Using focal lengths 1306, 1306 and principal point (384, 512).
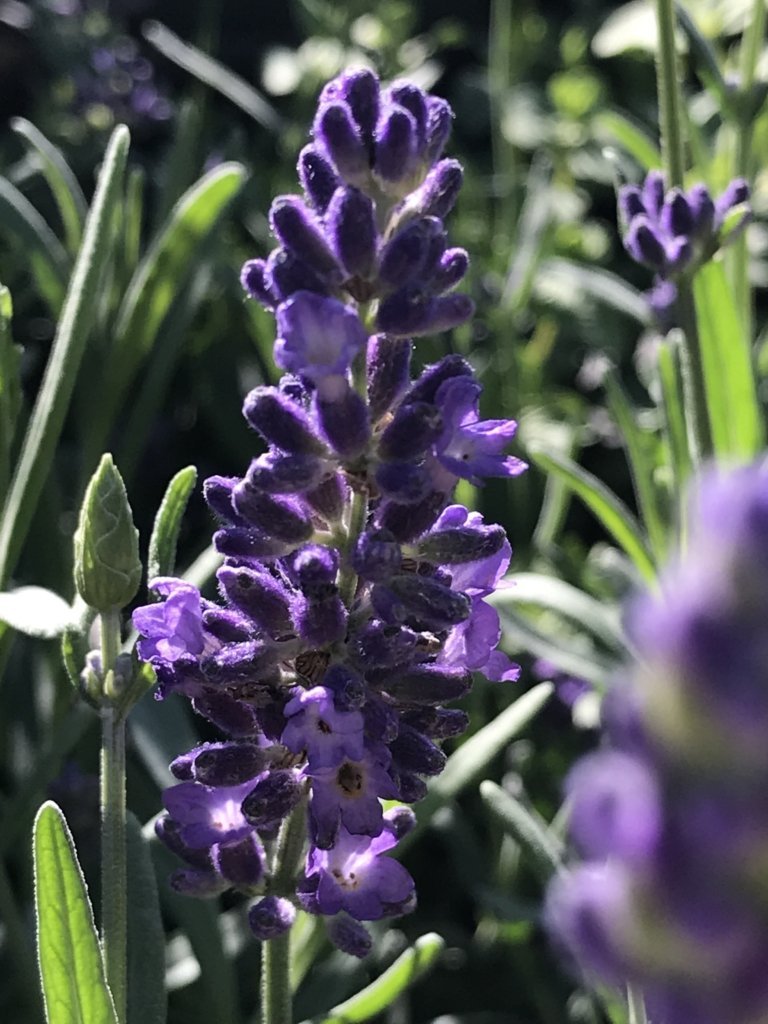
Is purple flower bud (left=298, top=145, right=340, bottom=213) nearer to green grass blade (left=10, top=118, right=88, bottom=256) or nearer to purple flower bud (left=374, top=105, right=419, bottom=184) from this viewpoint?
purple flower bud (left=374, top=105, right=419, bottom=184)

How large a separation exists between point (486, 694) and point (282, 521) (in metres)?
1.48

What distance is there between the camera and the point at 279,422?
1.14 metres

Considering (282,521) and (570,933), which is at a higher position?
(282,521)

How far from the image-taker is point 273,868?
131cm

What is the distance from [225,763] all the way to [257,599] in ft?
0.50

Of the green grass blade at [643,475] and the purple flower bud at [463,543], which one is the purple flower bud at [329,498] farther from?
the green grass blade at [643,475]

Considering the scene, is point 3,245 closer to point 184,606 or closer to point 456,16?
point 184,606

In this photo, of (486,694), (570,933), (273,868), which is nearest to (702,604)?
(570,933)

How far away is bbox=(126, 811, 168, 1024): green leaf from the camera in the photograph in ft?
4.66

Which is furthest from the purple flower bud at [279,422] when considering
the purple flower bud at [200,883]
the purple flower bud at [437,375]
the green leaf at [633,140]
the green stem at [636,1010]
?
the green leaf at [633,140]

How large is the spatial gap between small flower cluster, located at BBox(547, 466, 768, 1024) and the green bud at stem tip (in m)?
0.77

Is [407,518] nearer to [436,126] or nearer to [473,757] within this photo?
[436,126]

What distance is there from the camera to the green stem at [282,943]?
1242mm

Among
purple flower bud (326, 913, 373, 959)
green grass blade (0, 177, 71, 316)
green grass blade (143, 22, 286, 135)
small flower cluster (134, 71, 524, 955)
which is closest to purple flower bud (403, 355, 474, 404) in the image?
small flower cluster (134, 71, 524, 955)
